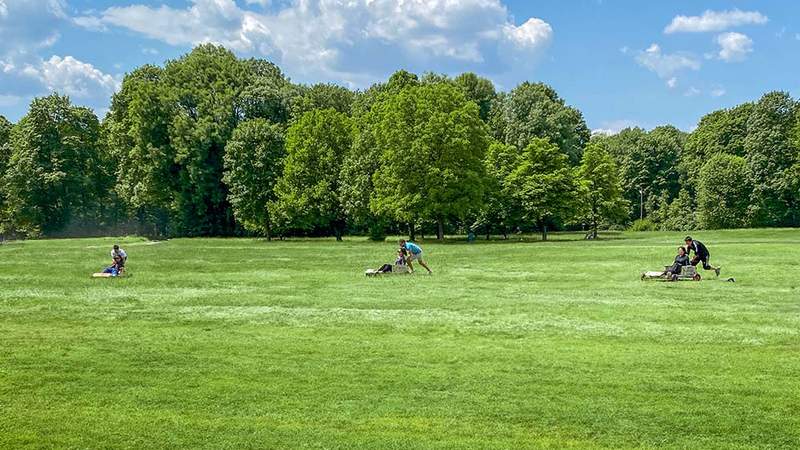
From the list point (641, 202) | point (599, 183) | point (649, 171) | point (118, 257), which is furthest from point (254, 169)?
point (649, 171)

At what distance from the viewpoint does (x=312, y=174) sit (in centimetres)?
6962

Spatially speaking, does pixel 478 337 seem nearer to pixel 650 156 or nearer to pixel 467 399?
pixel 467 399

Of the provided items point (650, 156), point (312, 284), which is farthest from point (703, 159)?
point (312, 284)

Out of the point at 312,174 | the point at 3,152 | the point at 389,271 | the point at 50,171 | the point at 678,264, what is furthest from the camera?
the point at 3,152

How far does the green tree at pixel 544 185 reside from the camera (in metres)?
63.7

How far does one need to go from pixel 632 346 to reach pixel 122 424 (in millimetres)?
9521

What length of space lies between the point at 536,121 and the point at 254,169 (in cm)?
3442

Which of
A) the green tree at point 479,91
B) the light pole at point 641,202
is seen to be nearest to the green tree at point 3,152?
the green tree at point 479,91

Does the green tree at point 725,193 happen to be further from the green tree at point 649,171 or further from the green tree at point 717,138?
the green tree at point 649,171

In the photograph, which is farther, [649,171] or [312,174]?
[649,171]

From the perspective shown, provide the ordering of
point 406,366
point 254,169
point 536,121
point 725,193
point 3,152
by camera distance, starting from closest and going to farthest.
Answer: point 406,366 < point 254,169 < point 536,121 < point 725,193 < point 3,152

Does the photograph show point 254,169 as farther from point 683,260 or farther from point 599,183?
point 683,260

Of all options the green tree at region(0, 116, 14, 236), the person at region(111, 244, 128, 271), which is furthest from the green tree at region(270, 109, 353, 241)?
the green tree at region(0, 116, 14, 236)

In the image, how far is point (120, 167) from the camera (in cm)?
8425
